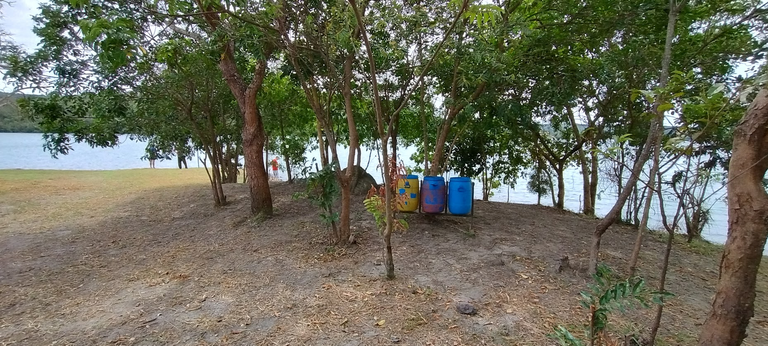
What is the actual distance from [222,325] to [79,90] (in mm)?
4334

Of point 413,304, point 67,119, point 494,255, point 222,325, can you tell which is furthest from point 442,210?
point 67,119

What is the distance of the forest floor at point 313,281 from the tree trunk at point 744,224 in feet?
2.66

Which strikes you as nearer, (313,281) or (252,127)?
(313,281)

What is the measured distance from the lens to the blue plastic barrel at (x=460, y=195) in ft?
14.4

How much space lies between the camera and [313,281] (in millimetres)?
3322

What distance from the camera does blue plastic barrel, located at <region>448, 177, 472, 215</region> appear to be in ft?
14.4

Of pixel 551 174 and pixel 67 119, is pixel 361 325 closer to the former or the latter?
pixel 67 119

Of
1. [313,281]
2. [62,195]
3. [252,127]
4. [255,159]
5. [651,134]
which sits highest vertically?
[252,127]

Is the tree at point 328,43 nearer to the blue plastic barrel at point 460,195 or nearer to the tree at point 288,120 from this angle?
the blue plastic barrel at point 460,195

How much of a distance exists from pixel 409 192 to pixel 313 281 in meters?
1.68

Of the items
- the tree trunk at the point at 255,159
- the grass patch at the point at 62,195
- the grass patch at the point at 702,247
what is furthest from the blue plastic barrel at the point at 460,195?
the grass patch at the point at 62,195

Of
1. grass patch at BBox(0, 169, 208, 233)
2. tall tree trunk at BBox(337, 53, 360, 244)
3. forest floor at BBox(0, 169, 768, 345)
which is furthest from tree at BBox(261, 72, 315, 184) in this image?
grass patch at BBox(0, 169, 208, 233)

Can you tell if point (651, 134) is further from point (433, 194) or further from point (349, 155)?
point (349, 155)

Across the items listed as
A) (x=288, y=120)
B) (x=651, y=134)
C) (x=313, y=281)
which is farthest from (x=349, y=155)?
(x=288, y=120)
